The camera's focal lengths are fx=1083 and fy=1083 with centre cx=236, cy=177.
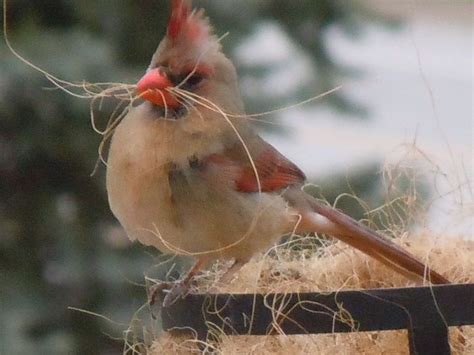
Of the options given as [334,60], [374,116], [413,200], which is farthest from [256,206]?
[374,116]

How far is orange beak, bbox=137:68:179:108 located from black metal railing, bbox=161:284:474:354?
28 cm

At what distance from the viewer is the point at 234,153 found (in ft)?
3.99

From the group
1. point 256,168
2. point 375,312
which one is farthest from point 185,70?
point 375,312

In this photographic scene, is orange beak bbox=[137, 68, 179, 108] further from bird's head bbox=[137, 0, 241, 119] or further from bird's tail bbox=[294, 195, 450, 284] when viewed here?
bird's tail bbox=[294, 195, 450, 284]

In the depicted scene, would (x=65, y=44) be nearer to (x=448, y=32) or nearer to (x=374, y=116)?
(x=374, y=116)

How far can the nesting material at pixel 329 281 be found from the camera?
97 cm

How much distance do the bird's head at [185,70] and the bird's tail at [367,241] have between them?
0.64 feet

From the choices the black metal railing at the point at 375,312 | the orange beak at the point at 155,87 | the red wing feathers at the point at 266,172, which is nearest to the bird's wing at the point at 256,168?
the red wing feathers at the point at 266,172

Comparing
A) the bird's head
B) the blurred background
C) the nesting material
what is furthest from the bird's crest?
the blurred background

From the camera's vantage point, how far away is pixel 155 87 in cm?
111

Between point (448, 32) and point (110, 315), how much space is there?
7.94 ft

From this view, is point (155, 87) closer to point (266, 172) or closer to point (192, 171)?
point (192, 171)

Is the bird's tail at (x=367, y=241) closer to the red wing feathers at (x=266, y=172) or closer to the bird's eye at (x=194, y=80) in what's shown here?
the red wing feathers at (x=266, y=172)

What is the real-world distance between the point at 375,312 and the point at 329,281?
0.78ft
